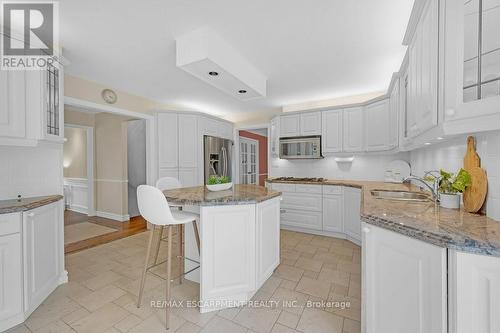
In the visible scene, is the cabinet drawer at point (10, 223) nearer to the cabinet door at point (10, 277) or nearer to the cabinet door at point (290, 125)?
the cabinet door at point (10, 277)

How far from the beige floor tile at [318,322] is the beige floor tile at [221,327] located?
0.46 metres

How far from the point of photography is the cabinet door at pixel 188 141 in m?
4.11

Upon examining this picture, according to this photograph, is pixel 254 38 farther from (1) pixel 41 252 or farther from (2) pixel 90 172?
(2) pixel 90 172

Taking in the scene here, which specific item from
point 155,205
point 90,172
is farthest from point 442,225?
point 90,172

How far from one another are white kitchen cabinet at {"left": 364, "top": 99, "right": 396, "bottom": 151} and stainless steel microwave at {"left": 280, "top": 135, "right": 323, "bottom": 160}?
0.82 metres

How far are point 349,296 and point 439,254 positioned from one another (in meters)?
1.36

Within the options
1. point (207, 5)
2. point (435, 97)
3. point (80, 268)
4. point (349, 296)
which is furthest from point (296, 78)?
point (80, 268)

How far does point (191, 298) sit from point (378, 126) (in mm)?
3440

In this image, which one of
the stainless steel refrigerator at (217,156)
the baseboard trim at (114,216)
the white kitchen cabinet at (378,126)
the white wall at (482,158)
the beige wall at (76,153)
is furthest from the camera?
the beige wall at (76,153)

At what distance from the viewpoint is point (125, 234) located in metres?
3.75

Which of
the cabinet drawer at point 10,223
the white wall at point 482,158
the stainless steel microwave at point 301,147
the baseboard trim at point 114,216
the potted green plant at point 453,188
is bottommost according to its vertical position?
the baseboard trim at point 114,216

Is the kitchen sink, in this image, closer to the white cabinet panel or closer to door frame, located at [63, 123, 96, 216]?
the white cabinet panel

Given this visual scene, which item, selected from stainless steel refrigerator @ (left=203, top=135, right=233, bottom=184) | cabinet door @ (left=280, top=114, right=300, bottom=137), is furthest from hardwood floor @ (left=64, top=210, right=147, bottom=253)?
cabinet door @ (left=280, top=114, right=300, bottom=137)

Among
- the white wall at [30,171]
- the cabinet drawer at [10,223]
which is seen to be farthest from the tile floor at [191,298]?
the white wall at [30,171]
